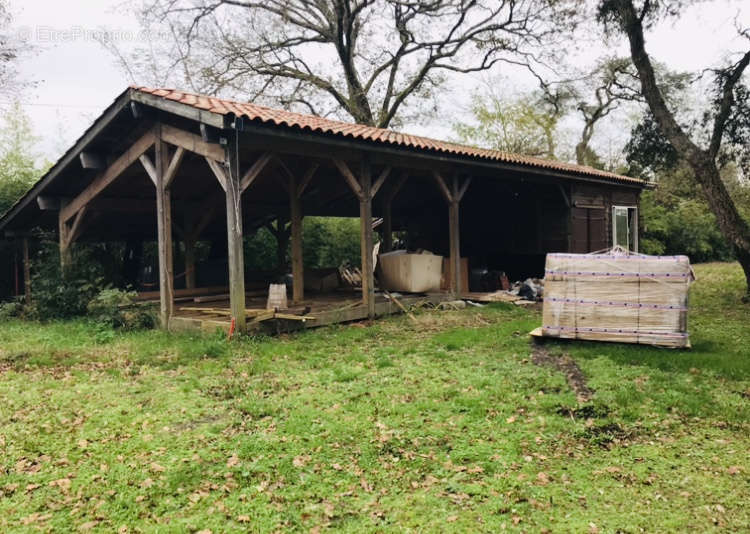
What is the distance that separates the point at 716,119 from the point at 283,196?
31.7ft

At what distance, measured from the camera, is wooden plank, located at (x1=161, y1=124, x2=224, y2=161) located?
6.95 metres

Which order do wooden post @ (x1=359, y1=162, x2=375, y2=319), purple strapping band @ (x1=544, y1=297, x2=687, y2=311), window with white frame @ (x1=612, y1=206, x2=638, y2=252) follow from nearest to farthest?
1. purple strapping band @ (x1=544, y1=297, x2=687, y2=311)
2. wooden post @ (x1=359, y1=162, x2=375, y2=319)
3. window with white frame @ (x1=612, y1=206, x2=638, y2=252)

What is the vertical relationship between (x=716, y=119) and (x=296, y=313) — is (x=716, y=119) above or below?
above

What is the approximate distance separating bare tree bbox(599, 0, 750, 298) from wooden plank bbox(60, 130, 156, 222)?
937 centimetres

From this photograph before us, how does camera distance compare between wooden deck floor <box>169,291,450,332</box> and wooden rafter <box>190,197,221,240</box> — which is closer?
wooden deck floor <box>169,291,450,332</box>

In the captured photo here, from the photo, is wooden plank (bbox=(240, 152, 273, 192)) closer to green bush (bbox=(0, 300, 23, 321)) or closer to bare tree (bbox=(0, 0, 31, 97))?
green bush (bbox=(0, 300, 23, 321))

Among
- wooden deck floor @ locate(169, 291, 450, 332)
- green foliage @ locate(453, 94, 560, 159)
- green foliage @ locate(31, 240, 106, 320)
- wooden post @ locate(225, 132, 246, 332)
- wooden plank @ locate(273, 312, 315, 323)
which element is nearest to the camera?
wooden post @ locate(225, 132, 246, 332)

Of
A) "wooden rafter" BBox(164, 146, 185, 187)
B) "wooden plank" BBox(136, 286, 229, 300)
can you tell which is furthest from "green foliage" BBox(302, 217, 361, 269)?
"wooden rafter" BBox(164, 146, 185, 187)

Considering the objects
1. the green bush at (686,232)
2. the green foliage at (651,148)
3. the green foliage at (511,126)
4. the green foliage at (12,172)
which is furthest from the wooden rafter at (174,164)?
the green foliage at (511,126)

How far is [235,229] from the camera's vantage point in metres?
6.85

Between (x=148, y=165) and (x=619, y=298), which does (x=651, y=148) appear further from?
(x=148, y=165)

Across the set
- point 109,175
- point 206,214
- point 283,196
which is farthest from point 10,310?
point 283,196

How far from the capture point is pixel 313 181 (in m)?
11.5

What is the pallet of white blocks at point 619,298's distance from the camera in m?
5.72
